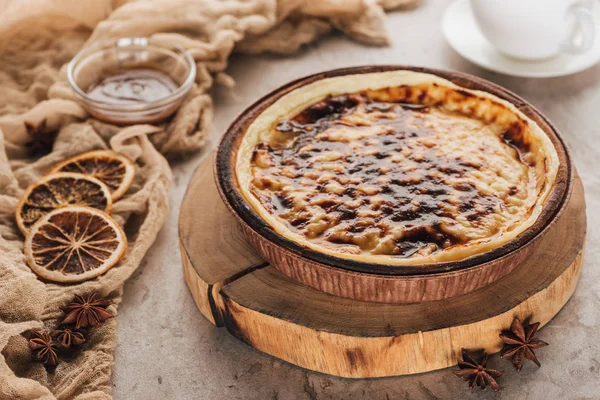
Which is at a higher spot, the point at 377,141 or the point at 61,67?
the point at 377,141

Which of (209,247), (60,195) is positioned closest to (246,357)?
(209,247)

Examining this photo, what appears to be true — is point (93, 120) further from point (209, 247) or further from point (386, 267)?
point (386, 267)

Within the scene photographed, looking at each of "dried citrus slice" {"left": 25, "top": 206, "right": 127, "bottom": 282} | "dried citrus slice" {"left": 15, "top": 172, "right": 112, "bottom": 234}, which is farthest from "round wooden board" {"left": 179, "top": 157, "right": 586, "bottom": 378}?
"dried citrus slice" {"left": 15, "top": 172, "right": 112, "bottom": 234}

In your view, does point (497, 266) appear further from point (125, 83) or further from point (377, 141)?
point (125, 83)

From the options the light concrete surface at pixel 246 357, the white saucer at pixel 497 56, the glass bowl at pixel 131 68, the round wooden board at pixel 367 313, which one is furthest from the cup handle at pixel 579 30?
the glass bowl at pixel 131 68

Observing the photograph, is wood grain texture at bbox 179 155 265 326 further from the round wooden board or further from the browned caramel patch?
the browned caramel patch

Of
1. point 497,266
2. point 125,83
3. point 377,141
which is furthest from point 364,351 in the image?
point 125,83
